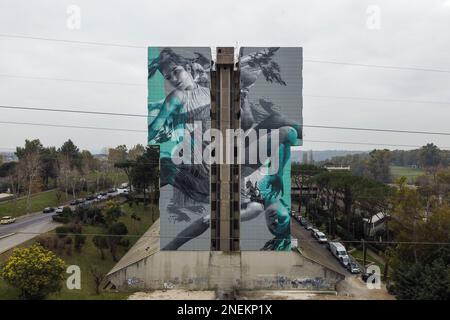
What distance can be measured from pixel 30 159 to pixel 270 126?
29809mm

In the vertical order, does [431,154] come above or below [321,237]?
above

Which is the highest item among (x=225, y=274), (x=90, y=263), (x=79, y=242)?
(x=79, y=242)

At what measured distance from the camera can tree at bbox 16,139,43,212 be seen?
37191 mm

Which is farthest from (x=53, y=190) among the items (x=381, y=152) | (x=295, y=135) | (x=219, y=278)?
(x=381, y=152)

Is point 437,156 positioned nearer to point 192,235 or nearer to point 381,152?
point 381,152

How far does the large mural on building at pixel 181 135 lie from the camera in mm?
21969

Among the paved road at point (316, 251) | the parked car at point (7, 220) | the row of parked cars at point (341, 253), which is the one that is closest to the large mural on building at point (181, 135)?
the paved road at point (316, 251)

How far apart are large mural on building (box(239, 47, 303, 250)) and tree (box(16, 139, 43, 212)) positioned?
79.9ft

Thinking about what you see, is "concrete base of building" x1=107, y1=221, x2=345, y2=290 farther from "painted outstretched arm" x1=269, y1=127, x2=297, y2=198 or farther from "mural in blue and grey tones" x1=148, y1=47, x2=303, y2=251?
"painted outstretched arm" x1=269, y1=127, x2=297, y2=198

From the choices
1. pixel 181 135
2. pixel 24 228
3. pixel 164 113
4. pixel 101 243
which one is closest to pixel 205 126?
pixel 181 135

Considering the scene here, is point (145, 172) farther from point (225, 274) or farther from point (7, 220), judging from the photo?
point (225, 274)

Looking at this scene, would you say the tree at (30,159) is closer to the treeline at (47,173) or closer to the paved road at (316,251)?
the treeline at (47,173)

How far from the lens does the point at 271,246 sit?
22281 millimetres

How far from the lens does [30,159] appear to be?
39.2 metres
